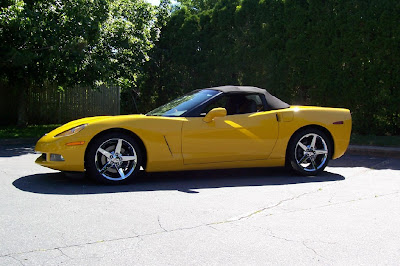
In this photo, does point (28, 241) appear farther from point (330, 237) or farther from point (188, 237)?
point (330, 237)

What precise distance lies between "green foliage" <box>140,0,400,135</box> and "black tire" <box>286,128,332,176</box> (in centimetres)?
515

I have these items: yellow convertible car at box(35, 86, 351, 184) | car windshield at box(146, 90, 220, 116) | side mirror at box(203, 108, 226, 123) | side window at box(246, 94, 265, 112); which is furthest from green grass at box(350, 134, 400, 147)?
side mirror at box(203, 108, 226, 123)

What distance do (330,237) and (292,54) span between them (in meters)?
10.0

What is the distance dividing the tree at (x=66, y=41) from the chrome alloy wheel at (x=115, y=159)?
268 inches

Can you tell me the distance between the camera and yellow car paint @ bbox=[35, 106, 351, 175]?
630 centimetres

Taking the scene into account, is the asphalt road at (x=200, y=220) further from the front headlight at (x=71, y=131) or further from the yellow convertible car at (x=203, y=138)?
the front headlight at (x=71, y=131)

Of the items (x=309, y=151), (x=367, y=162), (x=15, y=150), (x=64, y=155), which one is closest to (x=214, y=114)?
(x=309, y=151)

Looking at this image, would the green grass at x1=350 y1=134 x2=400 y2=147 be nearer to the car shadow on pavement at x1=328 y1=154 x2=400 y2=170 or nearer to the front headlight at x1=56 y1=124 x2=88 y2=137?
the car shadow on pavement at x1=328 y1=154 x2=400 y2=170

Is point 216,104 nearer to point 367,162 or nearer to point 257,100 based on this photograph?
point 257,100

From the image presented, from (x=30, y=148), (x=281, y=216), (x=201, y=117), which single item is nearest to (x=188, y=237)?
(x=281, y=216)

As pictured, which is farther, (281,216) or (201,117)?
(201,117)

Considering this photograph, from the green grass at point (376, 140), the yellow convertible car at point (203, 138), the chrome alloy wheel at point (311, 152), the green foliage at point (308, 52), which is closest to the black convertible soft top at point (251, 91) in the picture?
the yellow convertible car at point (203, 138)

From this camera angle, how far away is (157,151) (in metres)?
6.59

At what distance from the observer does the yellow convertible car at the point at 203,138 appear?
Result: 6332mm
